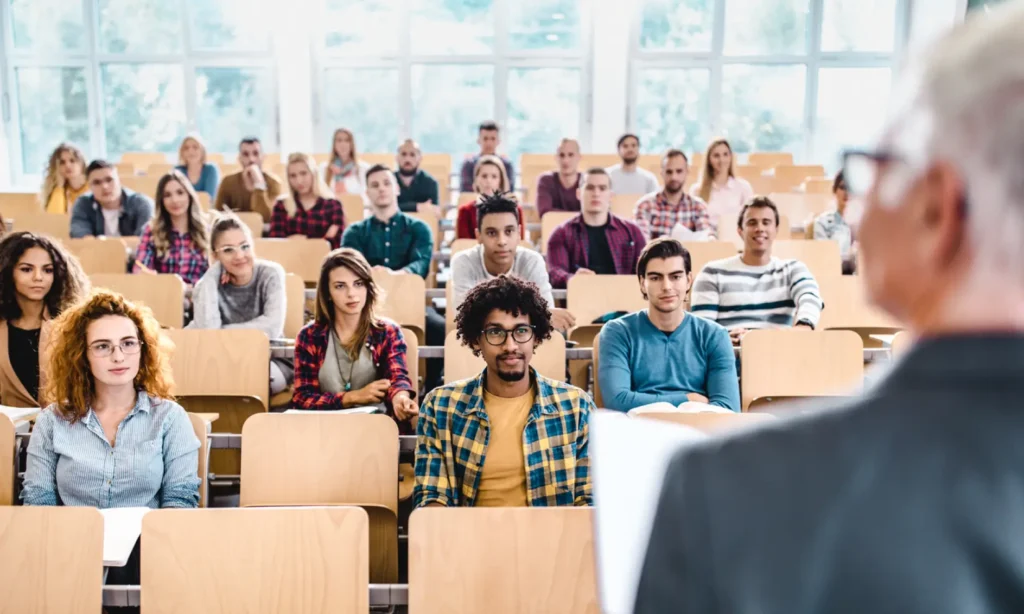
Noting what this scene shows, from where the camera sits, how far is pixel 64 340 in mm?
2566

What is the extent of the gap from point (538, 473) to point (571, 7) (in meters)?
8.06

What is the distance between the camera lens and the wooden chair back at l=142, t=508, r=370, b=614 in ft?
6.30

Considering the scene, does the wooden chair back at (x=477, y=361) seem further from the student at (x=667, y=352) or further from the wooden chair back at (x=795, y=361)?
the wooden chair back at (x=795, y=361)

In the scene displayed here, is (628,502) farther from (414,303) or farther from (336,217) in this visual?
(336,217)

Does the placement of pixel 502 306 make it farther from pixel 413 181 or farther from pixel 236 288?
pixel 413 181

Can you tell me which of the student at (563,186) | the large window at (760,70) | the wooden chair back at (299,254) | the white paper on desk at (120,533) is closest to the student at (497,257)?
the wooden chair back at (299,254)

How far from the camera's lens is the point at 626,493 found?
651 millimetres

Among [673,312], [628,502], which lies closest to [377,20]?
[673,312]

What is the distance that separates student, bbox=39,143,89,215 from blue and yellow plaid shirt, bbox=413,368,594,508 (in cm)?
486

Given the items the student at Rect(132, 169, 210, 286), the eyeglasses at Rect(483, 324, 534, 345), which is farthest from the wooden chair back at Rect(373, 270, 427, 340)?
the eyeglasses at Rect(483, 324, 534, 345)

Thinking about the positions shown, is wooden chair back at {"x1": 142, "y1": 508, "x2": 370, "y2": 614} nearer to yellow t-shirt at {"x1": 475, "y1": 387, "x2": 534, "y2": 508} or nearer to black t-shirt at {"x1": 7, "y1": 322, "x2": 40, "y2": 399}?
yellow t-shirt at {"x1": 475, "y1": 387, "x2": 534, "y2": 508}

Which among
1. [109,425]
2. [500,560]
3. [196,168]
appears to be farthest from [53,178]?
[500,560]

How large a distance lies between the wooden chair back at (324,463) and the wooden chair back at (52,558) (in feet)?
1.82

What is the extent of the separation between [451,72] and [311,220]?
4.53 m
